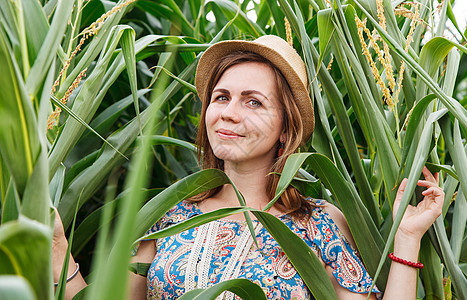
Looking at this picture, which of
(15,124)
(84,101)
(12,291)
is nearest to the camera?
(12,291)

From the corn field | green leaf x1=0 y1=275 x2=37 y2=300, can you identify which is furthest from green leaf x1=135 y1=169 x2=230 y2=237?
green leaf x1=0 y1=275 x2=37 y2=300

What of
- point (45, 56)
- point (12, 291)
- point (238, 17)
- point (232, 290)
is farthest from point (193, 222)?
point (238, 17)

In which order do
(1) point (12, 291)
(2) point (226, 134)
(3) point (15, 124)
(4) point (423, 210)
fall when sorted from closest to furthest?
(1) point (12, 291) < (3) point (15, 124) < (4) point (423, 210) < (2) point (226, 134)

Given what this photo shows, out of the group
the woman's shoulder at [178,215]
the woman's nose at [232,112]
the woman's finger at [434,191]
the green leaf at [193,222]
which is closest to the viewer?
the green leaf at [193,222]

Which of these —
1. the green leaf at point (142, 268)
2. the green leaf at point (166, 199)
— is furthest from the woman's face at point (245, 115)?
the green leaf at point (142, 268)

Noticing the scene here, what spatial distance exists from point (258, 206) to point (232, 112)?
198 millimetres

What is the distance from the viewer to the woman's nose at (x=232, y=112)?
88 centimetres

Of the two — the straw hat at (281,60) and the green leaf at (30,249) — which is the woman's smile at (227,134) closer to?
the straw hat at (281,60)

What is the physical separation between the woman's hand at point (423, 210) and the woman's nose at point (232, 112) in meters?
0.29

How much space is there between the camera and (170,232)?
0.54m

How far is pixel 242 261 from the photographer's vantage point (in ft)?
2.91

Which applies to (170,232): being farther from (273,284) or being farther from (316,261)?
(273,284)

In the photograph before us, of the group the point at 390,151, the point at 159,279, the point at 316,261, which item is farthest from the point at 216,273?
the point at 390,151

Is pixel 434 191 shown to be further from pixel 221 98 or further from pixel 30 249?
pixel 30 249
